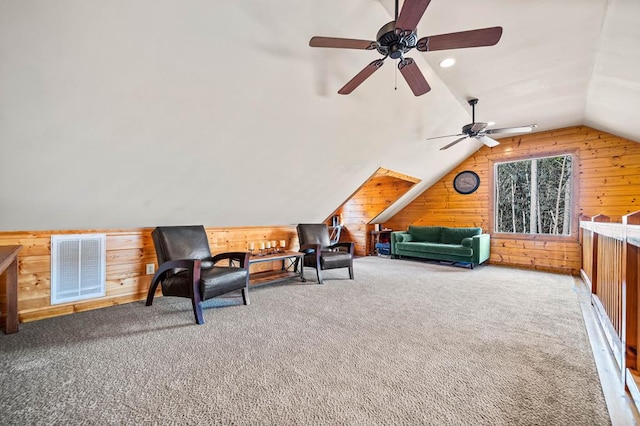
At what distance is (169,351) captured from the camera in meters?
1.98

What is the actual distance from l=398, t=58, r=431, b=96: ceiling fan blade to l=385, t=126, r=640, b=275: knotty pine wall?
446cm

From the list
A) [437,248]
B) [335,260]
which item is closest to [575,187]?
[437,248]

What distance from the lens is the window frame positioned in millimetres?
4855

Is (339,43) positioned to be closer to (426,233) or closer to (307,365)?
(307,365)

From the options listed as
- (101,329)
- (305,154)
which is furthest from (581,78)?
(101,329)

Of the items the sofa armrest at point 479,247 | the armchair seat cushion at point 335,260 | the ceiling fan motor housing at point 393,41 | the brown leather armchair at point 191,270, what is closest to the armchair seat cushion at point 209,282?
the brown leather armchair at point 191,270

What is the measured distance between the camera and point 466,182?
616 centimetres

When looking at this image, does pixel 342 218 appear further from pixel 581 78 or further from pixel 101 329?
pixel 101 329

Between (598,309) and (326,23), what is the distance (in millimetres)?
3798

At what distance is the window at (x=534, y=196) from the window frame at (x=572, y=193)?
2.0 inches

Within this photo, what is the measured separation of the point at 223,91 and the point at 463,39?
5.94 feet

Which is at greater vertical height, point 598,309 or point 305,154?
point 305,154

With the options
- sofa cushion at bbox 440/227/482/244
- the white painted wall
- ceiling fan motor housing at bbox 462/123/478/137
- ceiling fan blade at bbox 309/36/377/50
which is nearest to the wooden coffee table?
the white painted wall

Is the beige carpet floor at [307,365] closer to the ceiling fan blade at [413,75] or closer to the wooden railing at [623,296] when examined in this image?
the wooden railing at [623,296]
